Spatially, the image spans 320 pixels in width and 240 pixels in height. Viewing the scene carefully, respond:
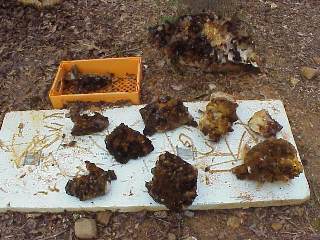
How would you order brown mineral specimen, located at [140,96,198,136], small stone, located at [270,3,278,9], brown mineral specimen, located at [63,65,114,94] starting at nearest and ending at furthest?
brown mineral specimen, located at [140,96,198,136] → brown mineral specimen, located at [63,65,114,94] → small stone, located at [270,3,278,9]

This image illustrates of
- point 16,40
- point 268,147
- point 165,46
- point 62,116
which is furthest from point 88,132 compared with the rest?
point 16,40

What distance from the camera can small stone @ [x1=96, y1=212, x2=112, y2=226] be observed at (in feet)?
8.38

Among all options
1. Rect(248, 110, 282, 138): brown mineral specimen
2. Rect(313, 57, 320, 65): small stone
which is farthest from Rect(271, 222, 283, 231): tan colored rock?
Rect(313, 57, 320, 65): small stone

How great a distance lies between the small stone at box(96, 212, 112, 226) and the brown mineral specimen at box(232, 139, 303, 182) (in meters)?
0.74

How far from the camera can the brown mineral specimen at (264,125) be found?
282cm

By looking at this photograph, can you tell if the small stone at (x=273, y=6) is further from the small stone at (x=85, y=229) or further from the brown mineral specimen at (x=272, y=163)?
the small stone at (x=85, y=229)

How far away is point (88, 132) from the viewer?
291 centimetres

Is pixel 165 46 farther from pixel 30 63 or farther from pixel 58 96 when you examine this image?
pixel 30 63

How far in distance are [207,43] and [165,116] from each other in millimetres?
637

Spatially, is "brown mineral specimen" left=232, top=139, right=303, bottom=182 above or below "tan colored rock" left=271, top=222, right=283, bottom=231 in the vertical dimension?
above

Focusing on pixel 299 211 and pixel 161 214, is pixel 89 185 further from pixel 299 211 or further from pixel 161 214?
pixel 299 211

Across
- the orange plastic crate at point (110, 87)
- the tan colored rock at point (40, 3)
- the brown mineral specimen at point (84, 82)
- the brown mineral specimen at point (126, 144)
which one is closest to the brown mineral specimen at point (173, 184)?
the brown mineral specimen at point (126, 144)

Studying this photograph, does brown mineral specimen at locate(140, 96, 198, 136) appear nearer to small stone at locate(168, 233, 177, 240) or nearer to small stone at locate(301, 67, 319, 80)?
small stone at locate(168, 233, 177, 240)

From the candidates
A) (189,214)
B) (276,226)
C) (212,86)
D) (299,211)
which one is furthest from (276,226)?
(212,86)
